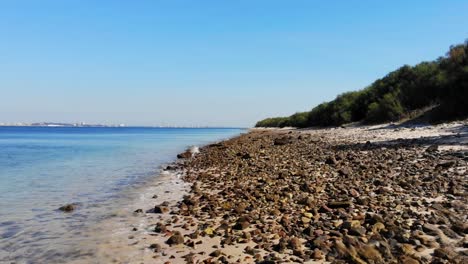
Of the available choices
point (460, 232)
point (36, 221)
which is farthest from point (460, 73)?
point (36, 221)

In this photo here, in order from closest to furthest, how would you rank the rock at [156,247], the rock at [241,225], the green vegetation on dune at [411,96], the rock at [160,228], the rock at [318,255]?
1. the rock at [318,255]
2. the rock at [156,247]
3. the rock at [241,225]
4. the rock at [160,228]
5. the green vegetation on dune at [411,96]

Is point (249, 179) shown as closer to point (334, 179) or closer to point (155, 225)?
point (334, 179)

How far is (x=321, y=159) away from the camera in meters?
18.9

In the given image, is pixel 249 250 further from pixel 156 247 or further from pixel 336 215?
pixel 336 215

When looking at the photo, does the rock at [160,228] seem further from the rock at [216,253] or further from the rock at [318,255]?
the rock at [318,255]

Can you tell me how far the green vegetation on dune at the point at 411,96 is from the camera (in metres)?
36.0

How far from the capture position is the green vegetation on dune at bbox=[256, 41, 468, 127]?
118 feet

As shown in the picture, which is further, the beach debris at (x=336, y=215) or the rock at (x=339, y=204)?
the rock at (x=339, y=204)

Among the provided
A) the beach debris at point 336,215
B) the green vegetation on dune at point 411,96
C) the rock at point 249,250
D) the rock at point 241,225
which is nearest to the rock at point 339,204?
the beach debris at point 336,215

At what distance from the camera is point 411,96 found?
165ft

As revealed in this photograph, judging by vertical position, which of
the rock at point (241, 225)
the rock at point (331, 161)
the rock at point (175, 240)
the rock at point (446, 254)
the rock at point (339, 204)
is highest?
the rock at point (331, 161)

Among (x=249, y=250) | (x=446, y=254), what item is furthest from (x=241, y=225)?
(x=446, y=254)

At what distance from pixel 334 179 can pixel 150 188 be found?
6.24 meters

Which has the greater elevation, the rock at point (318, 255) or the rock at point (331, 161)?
the rock at point (331, 161)
